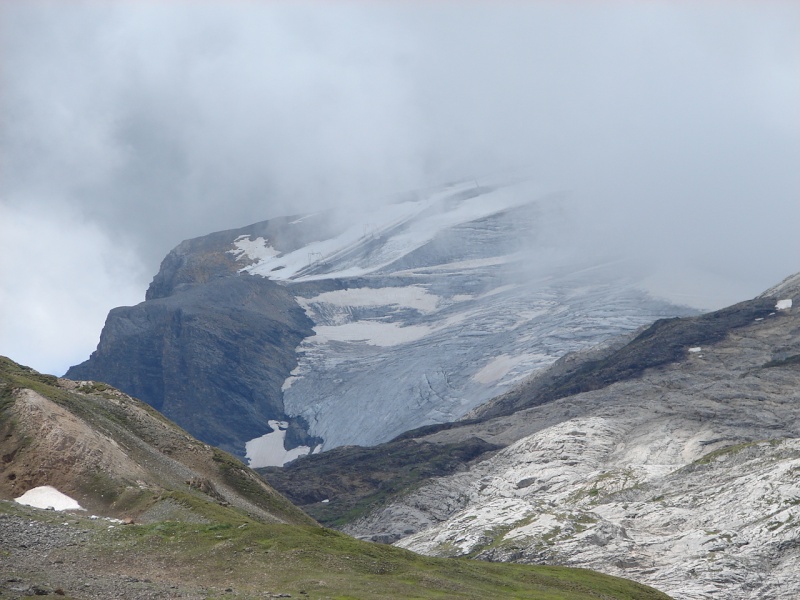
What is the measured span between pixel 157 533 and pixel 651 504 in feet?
340

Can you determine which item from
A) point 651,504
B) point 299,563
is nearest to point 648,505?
point 651,504

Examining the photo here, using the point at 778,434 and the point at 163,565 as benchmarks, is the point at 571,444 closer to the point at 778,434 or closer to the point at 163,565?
the point at 778,434

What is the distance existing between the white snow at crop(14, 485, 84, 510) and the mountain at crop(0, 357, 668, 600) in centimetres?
18

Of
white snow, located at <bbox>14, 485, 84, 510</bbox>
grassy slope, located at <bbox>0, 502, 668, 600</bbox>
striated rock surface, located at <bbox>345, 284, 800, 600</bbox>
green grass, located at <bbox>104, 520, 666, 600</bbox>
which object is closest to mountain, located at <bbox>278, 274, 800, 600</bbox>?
striated rock surface, located at <bbox>345, 284, 800, 600</bbox>

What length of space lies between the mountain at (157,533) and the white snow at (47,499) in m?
0.18

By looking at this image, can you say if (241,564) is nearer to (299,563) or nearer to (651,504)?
(299,563)

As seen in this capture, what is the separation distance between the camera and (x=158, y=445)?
89.4 metres

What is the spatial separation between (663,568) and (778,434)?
66.6m

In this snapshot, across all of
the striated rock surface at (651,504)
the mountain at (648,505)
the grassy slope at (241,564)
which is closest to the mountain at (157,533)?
the grassy slope at (241,564)

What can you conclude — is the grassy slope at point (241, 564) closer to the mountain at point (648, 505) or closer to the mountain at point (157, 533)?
the mountain at point (157, 533)

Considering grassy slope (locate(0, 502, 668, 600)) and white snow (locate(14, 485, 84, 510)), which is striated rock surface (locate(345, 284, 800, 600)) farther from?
white snow (locate(14, 485, 84, 510))

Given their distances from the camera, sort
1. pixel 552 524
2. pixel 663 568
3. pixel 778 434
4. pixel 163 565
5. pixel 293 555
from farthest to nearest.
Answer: pixel 778 434 → pixel 552 524 → pixel 663 568 → pixel 293 555 → pixel 163 565

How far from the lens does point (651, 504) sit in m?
147

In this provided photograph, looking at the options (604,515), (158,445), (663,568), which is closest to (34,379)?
(158,445)
